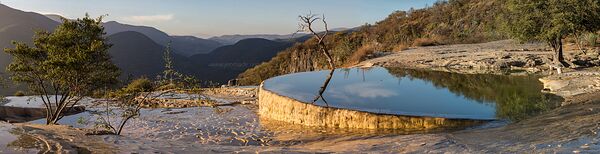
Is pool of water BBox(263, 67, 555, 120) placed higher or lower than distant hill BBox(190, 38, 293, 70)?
lower

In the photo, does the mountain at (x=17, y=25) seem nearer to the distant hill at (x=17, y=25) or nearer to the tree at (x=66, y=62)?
the distant hill at (x=17, y=25)

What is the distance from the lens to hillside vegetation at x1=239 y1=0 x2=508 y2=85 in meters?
34.3

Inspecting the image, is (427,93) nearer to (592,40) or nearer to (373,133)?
(373,133)

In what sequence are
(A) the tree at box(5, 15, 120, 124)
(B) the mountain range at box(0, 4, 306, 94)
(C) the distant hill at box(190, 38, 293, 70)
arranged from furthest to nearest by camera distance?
(C) the distant hill at box(190, 38, 293, 70) < (B) the mountain range at box(0, 4, 306, 94) < (A) the tree at box(5, 15, 120, 124)

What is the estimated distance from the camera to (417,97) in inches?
481

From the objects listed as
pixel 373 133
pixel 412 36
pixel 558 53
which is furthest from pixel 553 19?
pixel 412 36

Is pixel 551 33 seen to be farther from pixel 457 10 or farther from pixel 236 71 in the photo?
pixel 236 71

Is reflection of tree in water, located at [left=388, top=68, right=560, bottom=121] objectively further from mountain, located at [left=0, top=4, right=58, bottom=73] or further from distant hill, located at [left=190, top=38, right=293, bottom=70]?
mountain, located at [left=0, top=4, right=58, bottom=73]

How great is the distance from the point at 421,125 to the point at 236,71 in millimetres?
79015

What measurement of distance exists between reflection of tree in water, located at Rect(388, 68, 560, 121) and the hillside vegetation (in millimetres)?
12080

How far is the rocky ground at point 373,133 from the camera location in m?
6.30

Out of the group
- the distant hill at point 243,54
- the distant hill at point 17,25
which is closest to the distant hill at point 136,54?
the distant hill at point 243,54

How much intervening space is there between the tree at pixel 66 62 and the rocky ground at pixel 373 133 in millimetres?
2073

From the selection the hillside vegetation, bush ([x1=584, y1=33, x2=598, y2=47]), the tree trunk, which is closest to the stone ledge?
the tree trunk
